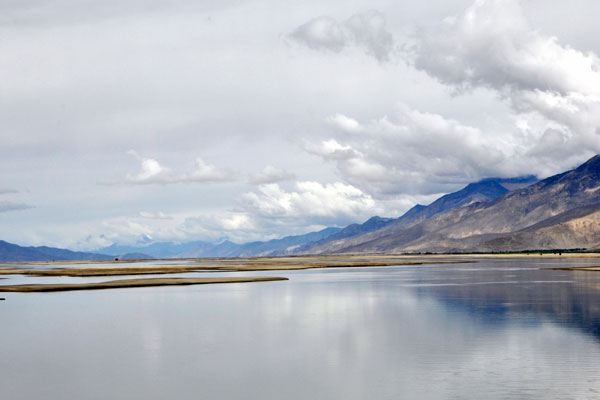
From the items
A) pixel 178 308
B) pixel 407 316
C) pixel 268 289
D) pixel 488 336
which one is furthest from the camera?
pixel 268 289

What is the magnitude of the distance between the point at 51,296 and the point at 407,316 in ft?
146

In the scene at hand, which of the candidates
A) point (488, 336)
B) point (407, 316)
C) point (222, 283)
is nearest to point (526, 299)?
point (407, 316)

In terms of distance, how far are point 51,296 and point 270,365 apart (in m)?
51.6

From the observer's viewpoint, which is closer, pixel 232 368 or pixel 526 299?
pixel 232 368

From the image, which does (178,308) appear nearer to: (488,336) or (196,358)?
(196,358)

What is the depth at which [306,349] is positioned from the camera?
3653 centimetres

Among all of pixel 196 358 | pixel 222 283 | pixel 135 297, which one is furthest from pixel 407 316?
pixel 222 283

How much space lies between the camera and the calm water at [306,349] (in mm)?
26875

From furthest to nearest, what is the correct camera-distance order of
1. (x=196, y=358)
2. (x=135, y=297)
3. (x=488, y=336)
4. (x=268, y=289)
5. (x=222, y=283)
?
(x=222, y=283)
(x=268, y=289)
(x=135, y=297)
(x=488, y=336)
(x=196, y=358)

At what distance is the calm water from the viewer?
88.2ft

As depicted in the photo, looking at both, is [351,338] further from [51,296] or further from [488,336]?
[51,296]

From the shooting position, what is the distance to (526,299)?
63.3 m

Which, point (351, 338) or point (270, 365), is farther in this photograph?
point (351, 338)

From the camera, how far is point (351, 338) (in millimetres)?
40406
